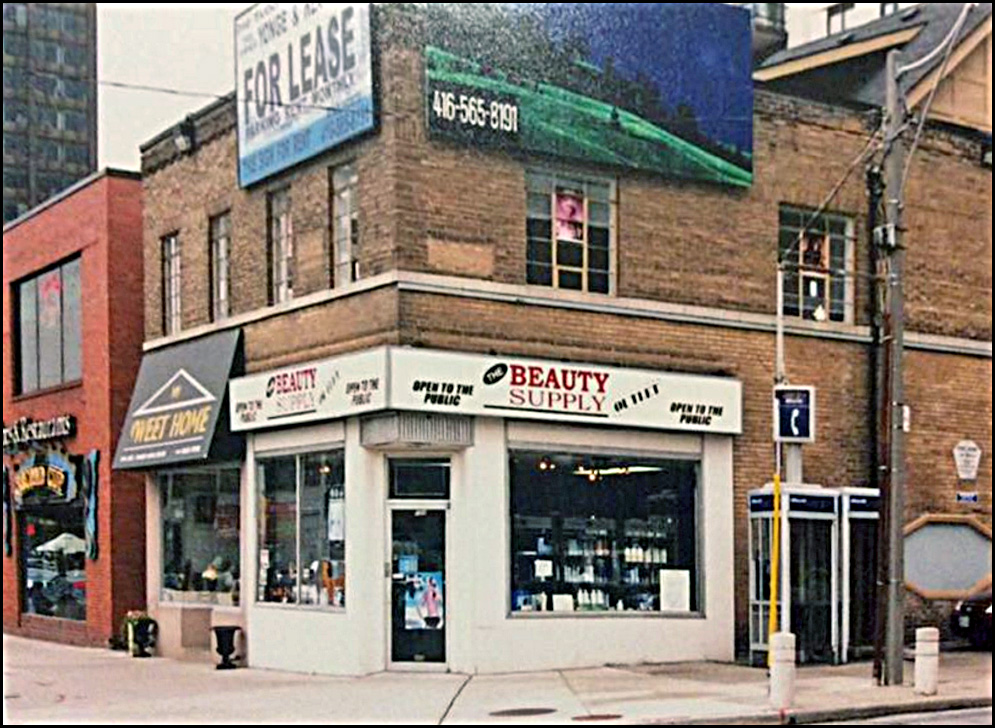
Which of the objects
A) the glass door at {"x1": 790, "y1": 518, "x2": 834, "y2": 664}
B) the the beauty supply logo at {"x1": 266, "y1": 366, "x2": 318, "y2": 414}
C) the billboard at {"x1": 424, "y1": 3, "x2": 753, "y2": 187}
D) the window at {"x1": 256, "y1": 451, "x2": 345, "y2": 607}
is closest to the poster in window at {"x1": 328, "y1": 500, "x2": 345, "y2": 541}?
the window at {"x1": 256, "y1": 451, "x2": 345, "y2": 607}

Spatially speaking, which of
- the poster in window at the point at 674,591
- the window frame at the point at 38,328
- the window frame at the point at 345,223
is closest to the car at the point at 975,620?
the poster in window at the point at 674,591

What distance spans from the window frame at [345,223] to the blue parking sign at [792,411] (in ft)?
19.1

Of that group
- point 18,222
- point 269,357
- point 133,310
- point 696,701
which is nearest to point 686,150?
point 269,357

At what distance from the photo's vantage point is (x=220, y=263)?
2494 centimetres

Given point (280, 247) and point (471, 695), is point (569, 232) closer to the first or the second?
point (280, 247)

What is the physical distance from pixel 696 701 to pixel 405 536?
4.96 metres

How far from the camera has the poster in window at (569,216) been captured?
21859 millimetres

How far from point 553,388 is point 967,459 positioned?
27.4ft

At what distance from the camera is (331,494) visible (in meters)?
21.5

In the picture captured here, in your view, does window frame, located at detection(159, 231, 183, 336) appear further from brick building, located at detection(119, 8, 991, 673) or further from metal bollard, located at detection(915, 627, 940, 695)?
metal bollard, located at detection(915, 627, 940, 695)

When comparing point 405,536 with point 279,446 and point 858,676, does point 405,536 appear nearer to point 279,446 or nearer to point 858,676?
point 279,446

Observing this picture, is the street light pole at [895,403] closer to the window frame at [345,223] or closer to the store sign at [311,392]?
the store sign at [311,392]

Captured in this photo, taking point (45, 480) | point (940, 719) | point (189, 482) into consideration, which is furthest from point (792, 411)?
point (45, 480)

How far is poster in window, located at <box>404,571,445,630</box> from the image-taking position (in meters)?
20.6
